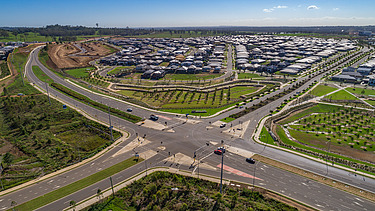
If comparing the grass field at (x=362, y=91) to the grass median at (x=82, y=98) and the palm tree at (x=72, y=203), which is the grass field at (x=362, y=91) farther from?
the palm tree at (x=72, y=203)

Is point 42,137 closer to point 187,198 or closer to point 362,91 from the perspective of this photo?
point 187,198

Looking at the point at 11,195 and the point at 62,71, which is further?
the point at 62,71

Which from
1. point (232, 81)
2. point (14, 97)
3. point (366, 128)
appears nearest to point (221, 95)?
point (232, 81)

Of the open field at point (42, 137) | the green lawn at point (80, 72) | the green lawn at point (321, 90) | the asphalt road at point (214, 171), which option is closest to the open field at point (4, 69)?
the green lawn at point (80, 72)

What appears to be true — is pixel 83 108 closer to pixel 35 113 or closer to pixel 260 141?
pixel 35 113

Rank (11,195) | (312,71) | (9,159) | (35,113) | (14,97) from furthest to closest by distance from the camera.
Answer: (312,71), (14,97), (35,113), (9,159), (11,195)

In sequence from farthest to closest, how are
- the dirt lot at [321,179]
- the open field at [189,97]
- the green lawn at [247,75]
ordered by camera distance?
1. the green lawn at [247,75]
2. the open field at [189,97]
3. the dirt lot at [321,179]
